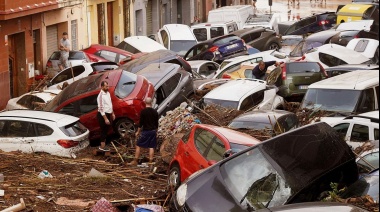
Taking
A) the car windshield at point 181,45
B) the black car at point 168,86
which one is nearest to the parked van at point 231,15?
the car windshield at point 181,45

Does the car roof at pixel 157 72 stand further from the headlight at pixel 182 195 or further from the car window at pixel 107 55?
the headlight at pixel 182 195

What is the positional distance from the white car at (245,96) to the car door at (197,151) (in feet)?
19.8

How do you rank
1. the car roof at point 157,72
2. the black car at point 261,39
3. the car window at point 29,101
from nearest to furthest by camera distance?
the car roof at point 157,72 → the car window at point 29,101 → the black car at point 261,39

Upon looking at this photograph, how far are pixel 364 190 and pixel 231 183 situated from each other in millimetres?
1679

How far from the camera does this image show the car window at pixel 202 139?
1532 centimetres

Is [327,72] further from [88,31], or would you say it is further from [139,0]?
[139,0]

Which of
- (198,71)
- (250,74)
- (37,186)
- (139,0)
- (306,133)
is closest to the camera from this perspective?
(306,133)

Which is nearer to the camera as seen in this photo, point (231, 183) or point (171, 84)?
point (231, 183)

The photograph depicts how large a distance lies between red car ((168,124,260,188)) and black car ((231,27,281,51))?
916 inches

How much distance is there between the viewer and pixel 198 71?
30359 mm

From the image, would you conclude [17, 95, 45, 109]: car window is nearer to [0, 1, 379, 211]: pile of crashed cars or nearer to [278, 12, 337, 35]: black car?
[0, 1, 379, 211]: pile of crashed cars

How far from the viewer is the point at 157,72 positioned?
77.3 feet

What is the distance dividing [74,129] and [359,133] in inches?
226

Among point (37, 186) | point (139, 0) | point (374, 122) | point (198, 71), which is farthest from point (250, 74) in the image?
point (139, 0)
